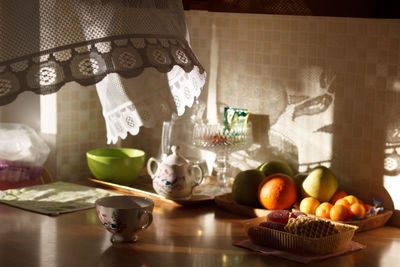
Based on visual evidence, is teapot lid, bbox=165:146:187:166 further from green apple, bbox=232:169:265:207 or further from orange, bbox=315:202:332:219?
orange, bbox=315:202:332:219

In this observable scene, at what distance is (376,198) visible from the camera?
79.6 inches

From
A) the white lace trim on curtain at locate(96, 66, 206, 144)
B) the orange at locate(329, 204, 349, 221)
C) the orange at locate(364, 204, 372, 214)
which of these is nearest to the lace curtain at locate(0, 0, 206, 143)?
the white lace trim on curtain at locate(96, 66, 206, 144)

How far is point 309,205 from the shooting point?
195 cm

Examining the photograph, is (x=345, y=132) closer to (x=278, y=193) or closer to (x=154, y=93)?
(x=278, y=193)

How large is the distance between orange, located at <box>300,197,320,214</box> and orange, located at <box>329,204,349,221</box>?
0.06m

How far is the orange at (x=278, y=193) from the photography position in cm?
200

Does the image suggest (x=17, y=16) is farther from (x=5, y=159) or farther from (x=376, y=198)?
(x=5, y=159)

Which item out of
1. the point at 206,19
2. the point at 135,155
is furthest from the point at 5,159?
the point at 206,19

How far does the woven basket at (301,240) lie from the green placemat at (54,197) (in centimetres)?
60

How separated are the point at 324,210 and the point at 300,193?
0.18 m

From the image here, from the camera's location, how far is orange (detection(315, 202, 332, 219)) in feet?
6.27

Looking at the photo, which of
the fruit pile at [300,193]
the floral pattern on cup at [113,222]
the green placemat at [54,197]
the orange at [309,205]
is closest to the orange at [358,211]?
the fruit pile at [300,193]

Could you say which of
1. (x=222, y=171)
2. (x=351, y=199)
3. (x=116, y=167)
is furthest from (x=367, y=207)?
(x=116, y=167)

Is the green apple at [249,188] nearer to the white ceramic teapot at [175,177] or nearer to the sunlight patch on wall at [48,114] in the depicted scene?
the white ceramic teapot at [175,177]
